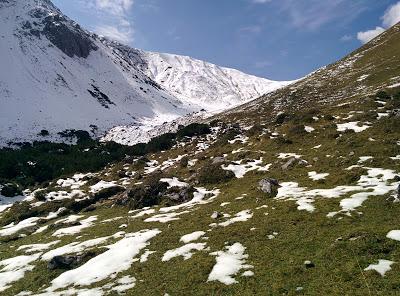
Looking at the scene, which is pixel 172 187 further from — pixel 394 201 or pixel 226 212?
pixel 394 201

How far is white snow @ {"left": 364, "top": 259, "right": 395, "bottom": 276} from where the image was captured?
18600 millimetres

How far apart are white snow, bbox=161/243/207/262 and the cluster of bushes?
167 feet

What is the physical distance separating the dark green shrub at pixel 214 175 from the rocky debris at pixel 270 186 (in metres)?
7.90

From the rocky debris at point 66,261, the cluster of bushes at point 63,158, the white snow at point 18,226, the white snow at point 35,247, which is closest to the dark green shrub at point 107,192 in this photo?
the white snow at point 18,226

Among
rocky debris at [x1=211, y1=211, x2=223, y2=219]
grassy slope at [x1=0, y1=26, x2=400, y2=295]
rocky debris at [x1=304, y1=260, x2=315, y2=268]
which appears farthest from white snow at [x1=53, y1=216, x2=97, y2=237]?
rocky debris at [x1=304, y1=260, x2=315, y2=268]

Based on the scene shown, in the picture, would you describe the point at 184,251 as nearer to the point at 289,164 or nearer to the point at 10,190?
the point at 289,164

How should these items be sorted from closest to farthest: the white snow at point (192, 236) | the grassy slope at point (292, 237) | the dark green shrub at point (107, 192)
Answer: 1. the grassy slope at point (292, 237)
2. the white snow at point (192, 236)
3. the dark green shrub at point (107, 192)

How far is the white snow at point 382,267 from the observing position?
1860cm

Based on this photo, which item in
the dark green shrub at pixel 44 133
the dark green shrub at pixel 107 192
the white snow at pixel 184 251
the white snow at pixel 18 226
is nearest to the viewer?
the white snow at pixel 184 251

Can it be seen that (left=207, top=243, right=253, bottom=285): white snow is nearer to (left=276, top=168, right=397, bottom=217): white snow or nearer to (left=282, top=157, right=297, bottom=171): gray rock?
(left=276, top=168, right=397, bottom=217): white snow

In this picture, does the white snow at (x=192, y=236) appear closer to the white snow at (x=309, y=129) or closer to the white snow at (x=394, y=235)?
the white snow at (x=394, y=235)

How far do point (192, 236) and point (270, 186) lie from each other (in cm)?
1097

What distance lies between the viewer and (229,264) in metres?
22.4

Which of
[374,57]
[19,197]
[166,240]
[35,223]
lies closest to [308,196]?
[166,240]
